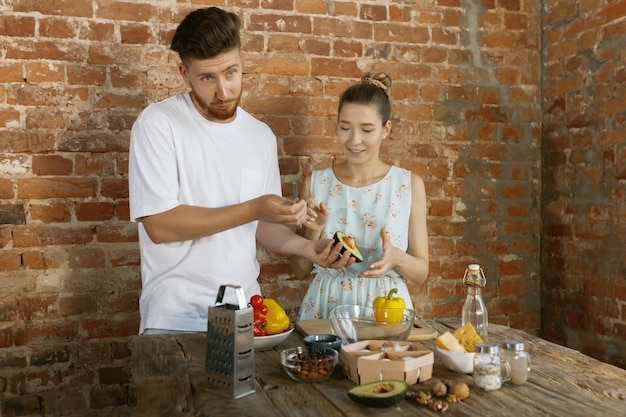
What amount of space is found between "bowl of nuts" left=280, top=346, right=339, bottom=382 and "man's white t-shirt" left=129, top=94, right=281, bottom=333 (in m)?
0.76

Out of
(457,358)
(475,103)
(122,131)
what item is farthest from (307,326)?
(475,103)

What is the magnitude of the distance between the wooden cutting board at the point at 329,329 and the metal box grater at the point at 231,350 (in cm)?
59

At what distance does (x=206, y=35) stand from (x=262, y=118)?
0.92 metres

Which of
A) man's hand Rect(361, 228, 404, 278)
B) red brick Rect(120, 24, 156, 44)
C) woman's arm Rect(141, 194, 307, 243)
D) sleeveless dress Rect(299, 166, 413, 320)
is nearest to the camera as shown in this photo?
woman's arm Rect(141, 194, 307, 243)

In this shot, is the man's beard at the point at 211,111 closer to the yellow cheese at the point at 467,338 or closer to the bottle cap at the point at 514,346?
the yellow cheese at the point at 467,338

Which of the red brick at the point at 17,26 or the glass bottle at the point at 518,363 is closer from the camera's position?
the glass bottle at the point at 518,363

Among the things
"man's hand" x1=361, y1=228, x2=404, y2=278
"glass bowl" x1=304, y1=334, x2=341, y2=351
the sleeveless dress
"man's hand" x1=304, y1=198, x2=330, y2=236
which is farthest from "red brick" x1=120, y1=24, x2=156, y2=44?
"glass bowl" x1=304, y1=334, x2=341, y2=351

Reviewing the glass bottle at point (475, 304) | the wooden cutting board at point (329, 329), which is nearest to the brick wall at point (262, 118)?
the wooden cutting board at point (329, 329)

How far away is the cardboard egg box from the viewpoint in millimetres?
1563

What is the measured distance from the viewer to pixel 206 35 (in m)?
2.38

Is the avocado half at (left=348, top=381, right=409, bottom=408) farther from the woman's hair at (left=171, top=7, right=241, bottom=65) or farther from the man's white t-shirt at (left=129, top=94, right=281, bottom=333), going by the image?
the woman's hair at (left=171, top=7, right=241, bottom=65)

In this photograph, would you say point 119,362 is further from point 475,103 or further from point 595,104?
point 595,104

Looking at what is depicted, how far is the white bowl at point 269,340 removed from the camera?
1898mm

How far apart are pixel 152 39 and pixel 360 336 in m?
2.03
